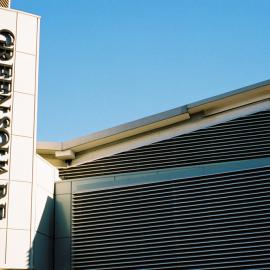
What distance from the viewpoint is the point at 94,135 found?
28094mm

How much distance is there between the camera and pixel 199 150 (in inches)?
1055

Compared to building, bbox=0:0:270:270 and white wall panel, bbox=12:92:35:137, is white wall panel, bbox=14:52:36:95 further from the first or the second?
white wall panel, bbox=12:92:35:137

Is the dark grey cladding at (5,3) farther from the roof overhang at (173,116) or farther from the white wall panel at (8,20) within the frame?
the roof overhang at (173,116)

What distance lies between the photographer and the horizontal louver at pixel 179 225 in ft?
74.9

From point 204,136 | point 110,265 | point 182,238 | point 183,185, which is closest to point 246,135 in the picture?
point 204,136

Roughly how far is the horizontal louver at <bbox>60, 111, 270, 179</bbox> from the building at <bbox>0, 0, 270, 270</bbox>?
4cm

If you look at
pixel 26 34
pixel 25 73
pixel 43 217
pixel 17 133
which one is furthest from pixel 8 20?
pixel 43 217

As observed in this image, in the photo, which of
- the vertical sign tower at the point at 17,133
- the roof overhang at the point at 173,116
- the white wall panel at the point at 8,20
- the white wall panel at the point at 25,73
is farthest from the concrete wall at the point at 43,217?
the white wall panel at the point at 8,20

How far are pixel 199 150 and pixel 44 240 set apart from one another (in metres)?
7.37

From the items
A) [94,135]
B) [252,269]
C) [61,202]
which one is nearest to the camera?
[252,269]

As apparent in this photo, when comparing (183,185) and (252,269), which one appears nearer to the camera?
(252,269)

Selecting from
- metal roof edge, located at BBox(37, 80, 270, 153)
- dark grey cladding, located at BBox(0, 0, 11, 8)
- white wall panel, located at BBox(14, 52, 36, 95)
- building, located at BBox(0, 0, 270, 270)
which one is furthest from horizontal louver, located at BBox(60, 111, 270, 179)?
dark grey cladding, located at BBox(0, 0, 11, 8)

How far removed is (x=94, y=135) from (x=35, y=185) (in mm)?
4865

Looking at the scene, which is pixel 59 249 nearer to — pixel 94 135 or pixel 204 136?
pixel 94 135
